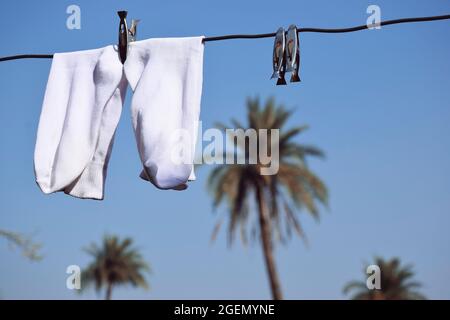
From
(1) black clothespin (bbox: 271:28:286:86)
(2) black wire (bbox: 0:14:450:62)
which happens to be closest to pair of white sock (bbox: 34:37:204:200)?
(2) black wire (bbox: 0:14:450:62)

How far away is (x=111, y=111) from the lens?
4812mm

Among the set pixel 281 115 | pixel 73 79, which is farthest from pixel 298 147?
pixel 73 79

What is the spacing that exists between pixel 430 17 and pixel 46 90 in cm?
212

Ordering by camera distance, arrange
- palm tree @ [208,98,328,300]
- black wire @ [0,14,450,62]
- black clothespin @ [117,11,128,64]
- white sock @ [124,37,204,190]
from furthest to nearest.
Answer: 1. palm tree @ [208,98,328,300]
2. black clothespin @ [117,11,128,64]
3. white sock @ [124,37,204,190]
4. black wire @ [0,14,450,62]

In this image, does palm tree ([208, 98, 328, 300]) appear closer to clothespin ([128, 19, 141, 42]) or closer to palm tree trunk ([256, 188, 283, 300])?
palm tree trunk ([256, 188, 283, 300])

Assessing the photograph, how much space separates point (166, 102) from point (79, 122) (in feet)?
1.69

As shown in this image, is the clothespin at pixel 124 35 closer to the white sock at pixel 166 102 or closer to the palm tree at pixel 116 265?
the white sock at pixel 166 102

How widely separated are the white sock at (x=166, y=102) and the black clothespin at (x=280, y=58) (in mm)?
398

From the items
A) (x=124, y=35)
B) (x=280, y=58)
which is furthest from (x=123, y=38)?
(x=280, y=58)

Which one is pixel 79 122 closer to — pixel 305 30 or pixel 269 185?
pixel 305 30

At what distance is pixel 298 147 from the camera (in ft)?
52.5

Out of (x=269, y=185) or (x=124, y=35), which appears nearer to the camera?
(x=124, y=35)

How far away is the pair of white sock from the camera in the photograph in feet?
15.1
